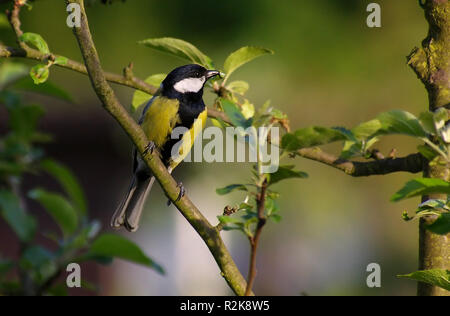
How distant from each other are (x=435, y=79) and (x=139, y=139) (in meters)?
0.43

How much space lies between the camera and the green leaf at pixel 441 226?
705mm

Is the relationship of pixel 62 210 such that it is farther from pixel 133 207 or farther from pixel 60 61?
pixel 133 207

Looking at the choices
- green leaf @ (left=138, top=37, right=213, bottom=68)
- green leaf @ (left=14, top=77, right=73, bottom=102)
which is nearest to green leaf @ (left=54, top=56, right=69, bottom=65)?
green leaf @ (left=138, top=37, right=213, bottom=68)

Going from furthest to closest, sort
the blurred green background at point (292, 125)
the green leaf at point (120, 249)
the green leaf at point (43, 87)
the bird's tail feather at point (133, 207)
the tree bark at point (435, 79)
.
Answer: the blurred green background at point (292, 125), the bird's tail feather at point (133, 207), the green leaf at point (43, 87), the green leaf at point (120, 249), the tree bark at point (435, 79)

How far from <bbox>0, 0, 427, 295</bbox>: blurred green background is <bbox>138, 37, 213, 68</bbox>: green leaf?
2.05 metres

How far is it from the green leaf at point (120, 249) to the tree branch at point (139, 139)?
0.15 meters

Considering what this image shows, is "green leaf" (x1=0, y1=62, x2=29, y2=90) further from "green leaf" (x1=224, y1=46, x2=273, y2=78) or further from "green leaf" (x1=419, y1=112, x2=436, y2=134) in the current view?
"green leaf" (x1=419, y1=112, x2=436, y2=134)

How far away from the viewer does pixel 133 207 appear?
1.65 m

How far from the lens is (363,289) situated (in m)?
3.49

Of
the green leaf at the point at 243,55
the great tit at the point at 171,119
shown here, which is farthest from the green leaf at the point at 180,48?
the great tit at the point at 171,119

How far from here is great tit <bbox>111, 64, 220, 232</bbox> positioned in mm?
1564

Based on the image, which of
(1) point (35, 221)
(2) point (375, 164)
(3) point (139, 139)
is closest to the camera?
(3) point (139, 139)

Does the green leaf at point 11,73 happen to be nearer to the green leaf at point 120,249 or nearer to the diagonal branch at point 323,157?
the diagonal branch at point 323,157

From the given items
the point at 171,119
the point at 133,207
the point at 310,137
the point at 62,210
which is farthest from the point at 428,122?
the point at 133,207
